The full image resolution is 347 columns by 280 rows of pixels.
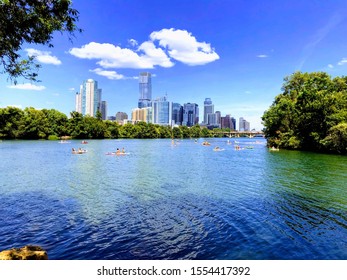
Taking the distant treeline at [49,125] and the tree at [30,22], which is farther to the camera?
the distant treeline at [49,125]

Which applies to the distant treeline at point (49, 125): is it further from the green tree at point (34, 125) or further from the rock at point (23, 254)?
the rock at point (23, 254)

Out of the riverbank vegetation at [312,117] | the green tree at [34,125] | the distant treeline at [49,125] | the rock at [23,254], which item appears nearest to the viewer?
the rock at [23,254]

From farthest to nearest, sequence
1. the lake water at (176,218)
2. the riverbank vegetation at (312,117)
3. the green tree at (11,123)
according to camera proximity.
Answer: the green tree at (11,123)
the riverbank vegetation at (312,117)
the lake water at (176,218)

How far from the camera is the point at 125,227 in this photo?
14250mm

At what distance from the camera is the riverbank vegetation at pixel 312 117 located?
5889 cm

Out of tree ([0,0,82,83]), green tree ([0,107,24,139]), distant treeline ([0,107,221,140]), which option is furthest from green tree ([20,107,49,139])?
tree ([0,0,82,83])

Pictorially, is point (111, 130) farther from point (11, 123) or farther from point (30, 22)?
point (30, 22)

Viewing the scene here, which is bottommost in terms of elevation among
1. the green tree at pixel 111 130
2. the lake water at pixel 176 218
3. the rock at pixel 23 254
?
the lake water at pixel 176 218

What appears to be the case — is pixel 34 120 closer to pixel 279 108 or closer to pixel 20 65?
pixel 279 108

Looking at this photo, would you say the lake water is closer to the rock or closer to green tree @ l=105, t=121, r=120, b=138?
the rock

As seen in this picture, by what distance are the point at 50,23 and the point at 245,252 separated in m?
11.8

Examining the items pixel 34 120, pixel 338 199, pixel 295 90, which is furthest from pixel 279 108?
pixel 34 120

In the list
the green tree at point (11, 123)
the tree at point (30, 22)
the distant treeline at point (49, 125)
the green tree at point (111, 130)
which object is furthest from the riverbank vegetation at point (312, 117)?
the green tree at point (11, 123)

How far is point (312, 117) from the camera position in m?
66.8
